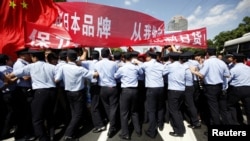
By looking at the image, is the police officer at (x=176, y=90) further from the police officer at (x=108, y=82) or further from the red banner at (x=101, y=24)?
the red banner at (x=101, y=24)

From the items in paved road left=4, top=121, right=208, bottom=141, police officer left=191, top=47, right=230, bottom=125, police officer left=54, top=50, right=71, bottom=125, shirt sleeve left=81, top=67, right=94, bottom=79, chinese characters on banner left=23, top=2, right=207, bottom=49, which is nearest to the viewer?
shirt sleeve left=81, top=67, right=94, bottom=79

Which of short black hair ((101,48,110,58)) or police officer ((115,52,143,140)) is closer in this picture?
police officer ((115,52,143,140))

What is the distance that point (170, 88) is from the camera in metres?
5.25

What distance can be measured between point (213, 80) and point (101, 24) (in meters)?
3.05

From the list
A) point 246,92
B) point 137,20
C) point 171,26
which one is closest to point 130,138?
point 246,92

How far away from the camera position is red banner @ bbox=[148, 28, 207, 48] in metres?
6.59

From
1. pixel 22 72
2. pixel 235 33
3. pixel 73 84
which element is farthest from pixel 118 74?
pixel 235 33

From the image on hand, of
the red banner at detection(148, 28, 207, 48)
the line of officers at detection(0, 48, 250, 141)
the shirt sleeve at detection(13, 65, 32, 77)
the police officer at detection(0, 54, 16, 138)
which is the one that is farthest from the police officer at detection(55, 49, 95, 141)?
the red banner at detection(148, 28, 207, 48)

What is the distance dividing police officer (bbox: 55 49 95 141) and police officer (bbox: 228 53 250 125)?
3414mm

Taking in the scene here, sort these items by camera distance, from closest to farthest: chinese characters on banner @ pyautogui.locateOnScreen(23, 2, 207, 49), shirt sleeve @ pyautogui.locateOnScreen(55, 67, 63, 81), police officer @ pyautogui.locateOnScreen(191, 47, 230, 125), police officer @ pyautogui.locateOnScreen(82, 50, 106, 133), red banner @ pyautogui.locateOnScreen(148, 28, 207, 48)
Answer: shirt sleeve @ pyautogui.locateOnScreen(55, 67, 63, 81) < chinese characters on banner @ pyautogui.locateOnScreen(23, 2, 207, 49) < police officer @ pyautogui.locateOnScreen(191, 47, 230, 125) < police officer @ pyautogui.locateOnScreen(82, 50, 106, 133) < red banner @ pyautogui.locateOnScreen(148, 28, 207, 48)

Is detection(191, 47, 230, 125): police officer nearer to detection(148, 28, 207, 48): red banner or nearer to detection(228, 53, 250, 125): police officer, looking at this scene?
detection(228, 53, 250, 125): police officer

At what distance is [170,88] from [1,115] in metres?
3.81

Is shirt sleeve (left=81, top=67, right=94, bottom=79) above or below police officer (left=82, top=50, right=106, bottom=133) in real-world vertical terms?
above

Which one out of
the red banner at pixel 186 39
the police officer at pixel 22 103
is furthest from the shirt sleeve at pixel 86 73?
the red banner at pixel 186 39
